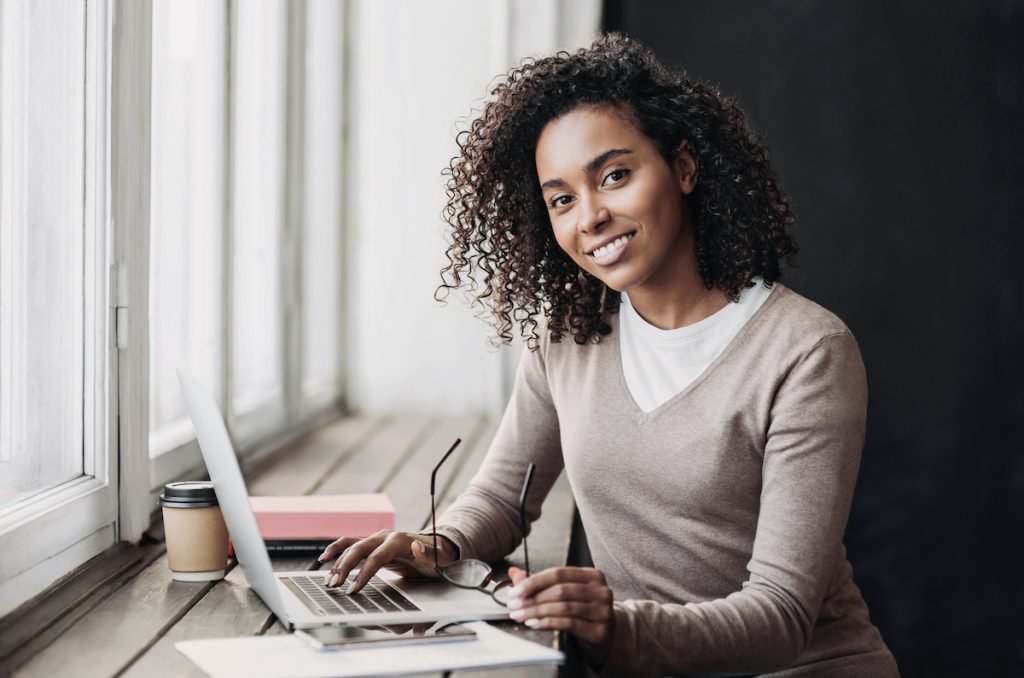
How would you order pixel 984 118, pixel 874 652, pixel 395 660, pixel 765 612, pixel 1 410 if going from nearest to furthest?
pixel 395 660, pixel 765 612, pixel 1 410, pixel 874 652, pixel 984 118

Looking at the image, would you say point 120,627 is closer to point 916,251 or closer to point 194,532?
point 194,532

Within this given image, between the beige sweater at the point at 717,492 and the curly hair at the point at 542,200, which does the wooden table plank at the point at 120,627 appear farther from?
the curly hair at the point at 542,200

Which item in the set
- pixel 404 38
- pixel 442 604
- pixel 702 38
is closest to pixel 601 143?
pixel 442 604

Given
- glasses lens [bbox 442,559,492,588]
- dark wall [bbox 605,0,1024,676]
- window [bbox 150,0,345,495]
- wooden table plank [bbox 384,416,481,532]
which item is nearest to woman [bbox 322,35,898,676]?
glasses lens [bbox 442,559,492,588]

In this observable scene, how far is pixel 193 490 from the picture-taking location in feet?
4.91

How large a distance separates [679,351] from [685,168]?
0.28 meters

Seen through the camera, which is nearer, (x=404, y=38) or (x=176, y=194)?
(x=176, y=194)

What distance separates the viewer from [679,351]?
157 centimetres

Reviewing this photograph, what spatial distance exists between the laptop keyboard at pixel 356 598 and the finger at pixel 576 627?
17 centimetres

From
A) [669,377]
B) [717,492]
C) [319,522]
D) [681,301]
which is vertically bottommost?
[319,522]

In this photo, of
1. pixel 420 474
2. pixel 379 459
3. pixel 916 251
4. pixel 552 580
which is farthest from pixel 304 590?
pixel 916 251

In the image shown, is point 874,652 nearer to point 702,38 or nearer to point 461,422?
point 461,422

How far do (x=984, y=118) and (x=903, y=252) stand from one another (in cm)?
42

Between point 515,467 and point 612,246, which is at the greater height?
point 612,246
